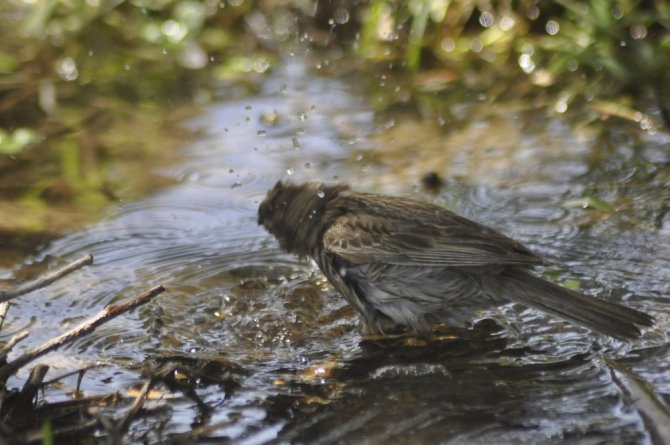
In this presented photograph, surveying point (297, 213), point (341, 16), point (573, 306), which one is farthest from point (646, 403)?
point (341, 16)

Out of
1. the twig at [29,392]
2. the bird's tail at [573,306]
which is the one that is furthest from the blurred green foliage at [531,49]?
the twig at [29,392]

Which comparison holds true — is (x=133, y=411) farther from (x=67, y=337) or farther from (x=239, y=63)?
(x=239, y=63)

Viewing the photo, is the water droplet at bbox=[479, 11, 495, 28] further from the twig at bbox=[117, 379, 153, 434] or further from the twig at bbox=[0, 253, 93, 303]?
the twig at bbox=[117, 379, 153, 434]

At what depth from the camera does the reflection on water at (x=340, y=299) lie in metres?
4.35

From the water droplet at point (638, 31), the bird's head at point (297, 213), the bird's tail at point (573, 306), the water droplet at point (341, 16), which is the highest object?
the water droplet at point (341, 16)

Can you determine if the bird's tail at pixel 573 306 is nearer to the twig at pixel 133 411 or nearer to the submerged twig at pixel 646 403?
the submerged twig at pixel 646 403

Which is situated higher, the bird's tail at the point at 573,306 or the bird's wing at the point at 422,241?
the bird's wing at the point at 422,241

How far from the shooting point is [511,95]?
332 inches

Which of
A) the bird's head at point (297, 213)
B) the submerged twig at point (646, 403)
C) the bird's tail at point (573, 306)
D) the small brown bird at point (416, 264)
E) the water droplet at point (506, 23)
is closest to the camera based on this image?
the submerged twig at point (646, 403)

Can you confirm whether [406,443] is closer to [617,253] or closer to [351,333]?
[351,333]

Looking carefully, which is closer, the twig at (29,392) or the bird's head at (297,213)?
the twig at (29,392)

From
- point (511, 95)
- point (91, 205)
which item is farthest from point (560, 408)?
point (511, 95)

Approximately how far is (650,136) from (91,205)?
3.69 m

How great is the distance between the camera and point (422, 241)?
18.3ft
